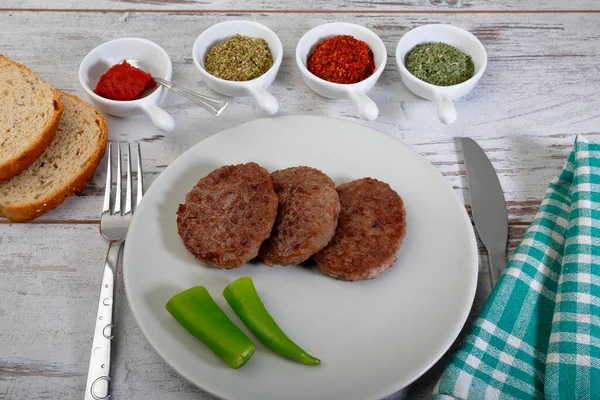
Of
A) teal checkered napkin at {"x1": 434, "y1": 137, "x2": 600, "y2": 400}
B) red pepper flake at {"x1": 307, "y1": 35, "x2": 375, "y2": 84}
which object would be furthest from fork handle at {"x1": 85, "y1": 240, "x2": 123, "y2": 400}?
red pepper flake at {"x1": 307, "y1": 35, "x2": 375, "y2": 84}

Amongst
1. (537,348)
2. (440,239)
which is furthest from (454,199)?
(537,348)

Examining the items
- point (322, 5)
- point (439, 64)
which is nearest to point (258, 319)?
point (439, 64)

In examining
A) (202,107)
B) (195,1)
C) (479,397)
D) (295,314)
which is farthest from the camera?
(195,1)

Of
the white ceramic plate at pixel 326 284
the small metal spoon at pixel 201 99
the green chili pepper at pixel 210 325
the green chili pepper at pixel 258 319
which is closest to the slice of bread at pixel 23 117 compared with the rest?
the small metal spoon at pixel 201 99

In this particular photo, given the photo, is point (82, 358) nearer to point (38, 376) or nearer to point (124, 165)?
point (38, 376)

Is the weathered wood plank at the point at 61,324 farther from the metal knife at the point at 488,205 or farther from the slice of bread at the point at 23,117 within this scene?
the slice of bread at the point at 23,117

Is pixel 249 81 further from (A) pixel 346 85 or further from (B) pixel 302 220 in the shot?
(B) pixel 302 220
